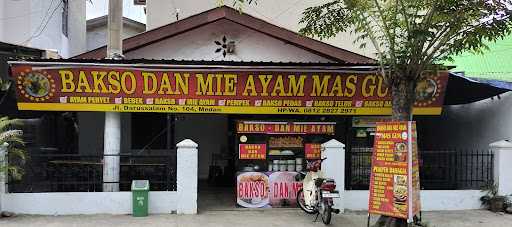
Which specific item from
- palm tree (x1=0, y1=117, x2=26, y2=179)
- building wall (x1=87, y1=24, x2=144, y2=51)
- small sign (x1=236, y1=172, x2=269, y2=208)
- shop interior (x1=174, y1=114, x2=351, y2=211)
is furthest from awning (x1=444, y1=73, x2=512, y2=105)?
building wall (x1=87, y1=24, x2=144, y2=51)

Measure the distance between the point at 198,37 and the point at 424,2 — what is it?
5.61 meters

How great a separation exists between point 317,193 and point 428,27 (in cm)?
347

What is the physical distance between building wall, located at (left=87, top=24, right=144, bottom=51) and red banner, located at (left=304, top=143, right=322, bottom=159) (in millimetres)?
14692

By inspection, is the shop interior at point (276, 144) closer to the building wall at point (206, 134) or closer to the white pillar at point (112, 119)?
the white pillar at point (112, 119)

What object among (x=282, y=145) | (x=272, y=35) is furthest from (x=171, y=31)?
(x=282, y=145)

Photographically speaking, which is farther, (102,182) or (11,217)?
(102,182)

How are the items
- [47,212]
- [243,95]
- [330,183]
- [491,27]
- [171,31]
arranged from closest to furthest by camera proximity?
[491,27] < [330,183] < [47,212] < [243,95] < [171,31]

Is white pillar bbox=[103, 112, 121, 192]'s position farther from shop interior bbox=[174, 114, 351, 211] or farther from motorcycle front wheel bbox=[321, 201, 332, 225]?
motorcycle front wheel bbox=[321, 201, 332, 225]

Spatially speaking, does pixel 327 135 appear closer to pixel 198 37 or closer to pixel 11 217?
pixel 198 37

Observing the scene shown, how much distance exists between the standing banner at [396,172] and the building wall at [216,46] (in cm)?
441

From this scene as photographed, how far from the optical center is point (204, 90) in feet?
37.3

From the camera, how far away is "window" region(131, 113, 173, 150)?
627 inches

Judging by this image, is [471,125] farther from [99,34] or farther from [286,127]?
[99,34]

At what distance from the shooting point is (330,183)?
974cm
